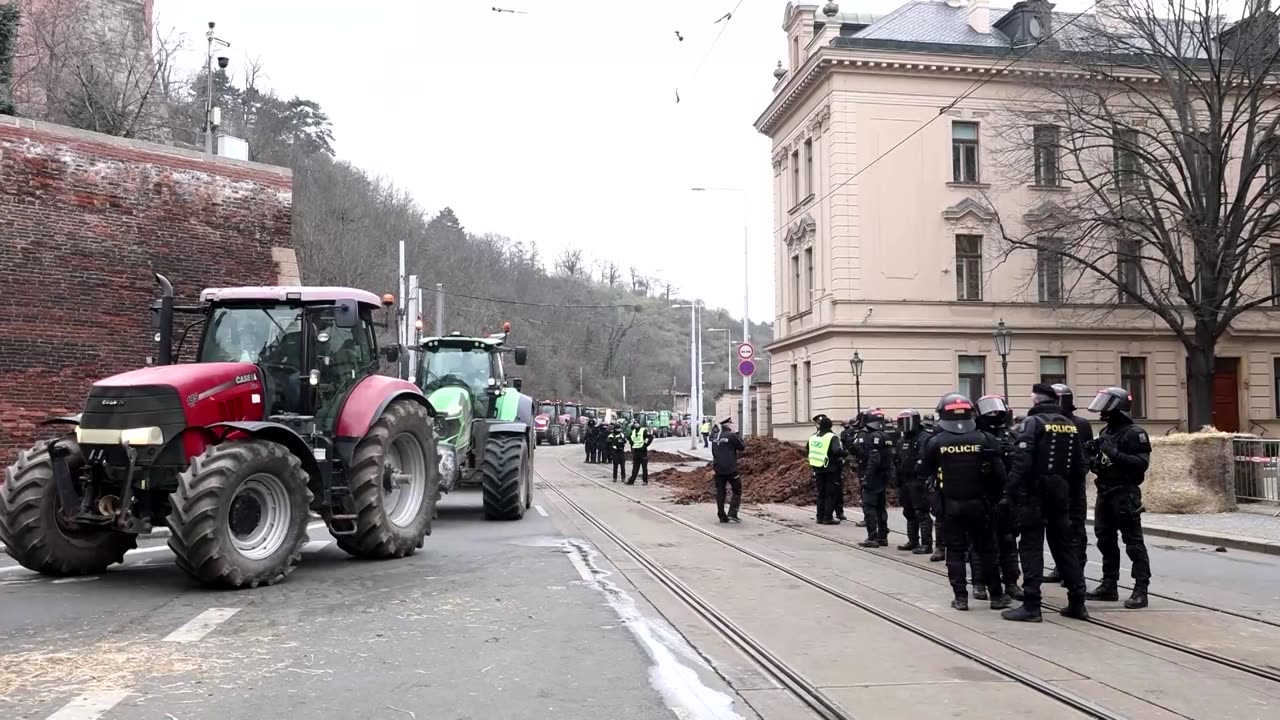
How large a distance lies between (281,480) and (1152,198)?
26.3 metres

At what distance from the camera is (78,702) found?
565 centimetres

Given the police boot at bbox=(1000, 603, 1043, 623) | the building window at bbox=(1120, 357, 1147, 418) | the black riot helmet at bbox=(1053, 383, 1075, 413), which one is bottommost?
the police boot at bbox=(1000, 603, 1043, 623)

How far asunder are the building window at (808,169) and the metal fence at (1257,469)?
19707 mm

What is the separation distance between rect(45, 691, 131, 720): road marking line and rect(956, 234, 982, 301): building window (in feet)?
108

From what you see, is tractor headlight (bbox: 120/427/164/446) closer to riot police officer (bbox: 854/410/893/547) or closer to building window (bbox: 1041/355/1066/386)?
riot police officer (bbox: 854/410/893/547)

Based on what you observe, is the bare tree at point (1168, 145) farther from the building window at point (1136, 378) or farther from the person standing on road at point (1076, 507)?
the person standing on road at point (1076, 507)

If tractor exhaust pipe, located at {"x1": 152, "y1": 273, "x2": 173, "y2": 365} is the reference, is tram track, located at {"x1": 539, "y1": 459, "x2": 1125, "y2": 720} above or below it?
below

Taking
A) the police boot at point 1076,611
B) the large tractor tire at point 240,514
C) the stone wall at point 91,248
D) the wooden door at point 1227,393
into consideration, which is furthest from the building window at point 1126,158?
the large tractor tire at point 240,514

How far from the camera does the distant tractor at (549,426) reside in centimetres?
6962

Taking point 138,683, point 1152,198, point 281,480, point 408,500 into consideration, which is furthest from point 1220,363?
point 138,683

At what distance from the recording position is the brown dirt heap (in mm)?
22125

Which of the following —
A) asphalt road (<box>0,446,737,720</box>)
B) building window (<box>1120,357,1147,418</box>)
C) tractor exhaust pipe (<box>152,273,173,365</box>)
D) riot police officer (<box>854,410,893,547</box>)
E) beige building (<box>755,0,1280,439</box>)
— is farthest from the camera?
building window (<box>1120,357,1147,418</box>)

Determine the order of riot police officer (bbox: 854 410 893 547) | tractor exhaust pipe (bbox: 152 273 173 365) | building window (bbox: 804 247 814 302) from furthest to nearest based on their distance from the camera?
1. building window (bbox: 804 247 814 302)
2. riot police officer (bbox: 854 410 893 547)
3. tractor exhaust pipe (bbox: 152 273 173 365)

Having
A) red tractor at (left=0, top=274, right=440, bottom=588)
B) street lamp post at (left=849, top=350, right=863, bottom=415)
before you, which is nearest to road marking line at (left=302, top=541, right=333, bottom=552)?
red tractor at (left=0, top=274, right=440, bottom=588)
